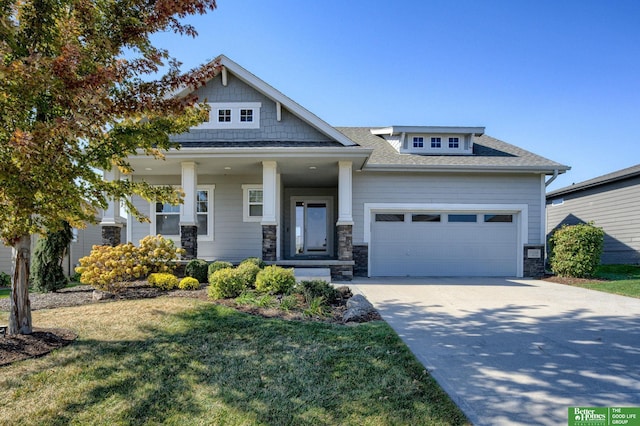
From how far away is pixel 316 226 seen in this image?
1458 centimetres

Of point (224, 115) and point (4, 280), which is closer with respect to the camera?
point (4, 280)

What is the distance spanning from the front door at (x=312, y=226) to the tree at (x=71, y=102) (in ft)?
31.3

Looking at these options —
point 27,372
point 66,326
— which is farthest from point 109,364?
point 66,326

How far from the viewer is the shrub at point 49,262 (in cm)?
827

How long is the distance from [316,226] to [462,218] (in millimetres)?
5517

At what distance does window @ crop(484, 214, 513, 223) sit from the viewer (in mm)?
12133

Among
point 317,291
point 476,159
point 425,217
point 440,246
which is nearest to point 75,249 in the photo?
point 317,291

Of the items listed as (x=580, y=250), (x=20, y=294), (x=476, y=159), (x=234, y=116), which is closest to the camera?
(x=20, y=294)

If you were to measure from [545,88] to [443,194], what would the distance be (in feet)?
15.0

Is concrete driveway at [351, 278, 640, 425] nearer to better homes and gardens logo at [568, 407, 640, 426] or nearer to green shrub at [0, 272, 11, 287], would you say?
better homes and gardens logo at [568, 407, 640, 426]

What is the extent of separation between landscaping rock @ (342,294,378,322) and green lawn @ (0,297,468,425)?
352mm

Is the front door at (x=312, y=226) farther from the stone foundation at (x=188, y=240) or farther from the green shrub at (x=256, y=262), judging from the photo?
the green shrub at (x=256, y=262)

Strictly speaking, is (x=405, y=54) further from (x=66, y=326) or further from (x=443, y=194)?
(x=66, y=326)

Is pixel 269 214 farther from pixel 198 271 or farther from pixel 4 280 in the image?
pixel 4 280
